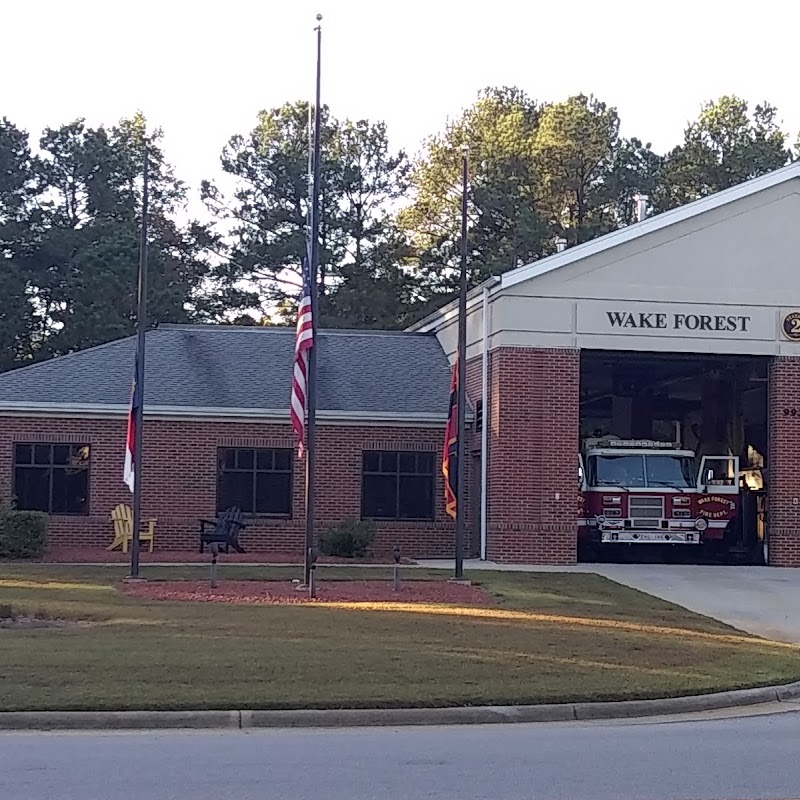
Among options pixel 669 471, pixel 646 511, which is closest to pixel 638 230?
pixel 669 471

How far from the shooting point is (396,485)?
29.5 meters

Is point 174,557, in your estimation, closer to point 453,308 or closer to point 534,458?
point 534,458

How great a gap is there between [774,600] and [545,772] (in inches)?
541

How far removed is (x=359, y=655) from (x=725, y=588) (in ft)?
37.6

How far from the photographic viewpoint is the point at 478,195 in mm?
54938

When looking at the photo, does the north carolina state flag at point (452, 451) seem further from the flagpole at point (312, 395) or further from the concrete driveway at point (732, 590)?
the flagpole at point (312, 395)

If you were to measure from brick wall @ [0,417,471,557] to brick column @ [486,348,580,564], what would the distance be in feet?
10.1

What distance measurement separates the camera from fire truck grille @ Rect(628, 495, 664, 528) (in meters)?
28.2

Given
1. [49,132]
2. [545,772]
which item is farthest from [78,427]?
[49,132]

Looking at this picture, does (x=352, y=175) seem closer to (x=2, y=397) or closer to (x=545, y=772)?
(x=2, y=397)

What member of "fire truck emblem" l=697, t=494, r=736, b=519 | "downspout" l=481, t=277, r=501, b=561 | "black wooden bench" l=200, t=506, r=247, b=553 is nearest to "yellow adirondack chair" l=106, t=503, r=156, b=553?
Result: "black wooden bench" l=200, t=506, r=247, b=553

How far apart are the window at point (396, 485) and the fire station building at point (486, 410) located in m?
0.03

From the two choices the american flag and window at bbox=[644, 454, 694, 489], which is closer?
the american flag

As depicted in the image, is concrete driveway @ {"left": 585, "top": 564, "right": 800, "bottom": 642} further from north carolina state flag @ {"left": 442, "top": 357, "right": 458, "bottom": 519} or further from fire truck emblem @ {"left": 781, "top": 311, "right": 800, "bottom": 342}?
fire truck emblem @ {"left": 781, "top": 311, "right": 800, "bottom": 342}
